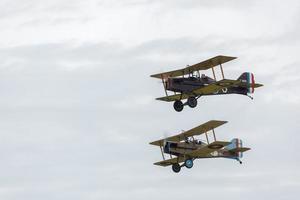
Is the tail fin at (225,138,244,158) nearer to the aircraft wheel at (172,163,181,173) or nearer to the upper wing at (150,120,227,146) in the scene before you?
the upper wing at (150,120,227,146)

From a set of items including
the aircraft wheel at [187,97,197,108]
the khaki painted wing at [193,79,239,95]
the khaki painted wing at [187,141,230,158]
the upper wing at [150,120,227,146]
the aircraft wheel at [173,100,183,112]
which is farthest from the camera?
the upper wing at [150,120,227,146]

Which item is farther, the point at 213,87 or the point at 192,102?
the point at 192,102

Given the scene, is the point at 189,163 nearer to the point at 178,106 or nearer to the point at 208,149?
the point at 208,149

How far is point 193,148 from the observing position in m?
76.2

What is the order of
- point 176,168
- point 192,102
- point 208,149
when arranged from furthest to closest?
point 176,168 → point 208,149 → point 192,102

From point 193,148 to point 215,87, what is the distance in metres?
5.87

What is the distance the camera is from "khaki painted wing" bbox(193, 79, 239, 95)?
71500 millimetres

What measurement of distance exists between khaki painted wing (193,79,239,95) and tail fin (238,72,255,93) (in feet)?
6.43

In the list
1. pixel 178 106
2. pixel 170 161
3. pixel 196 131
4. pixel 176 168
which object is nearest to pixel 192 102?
pixel 178 106

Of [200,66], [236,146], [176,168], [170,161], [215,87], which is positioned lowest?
[176,168]

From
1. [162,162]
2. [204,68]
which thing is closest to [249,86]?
[204,68]

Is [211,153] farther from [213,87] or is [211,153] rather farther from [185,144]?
[213,87]

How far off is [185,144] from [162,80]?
5.15m

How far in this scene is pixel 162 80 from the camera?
7325 centimetres
